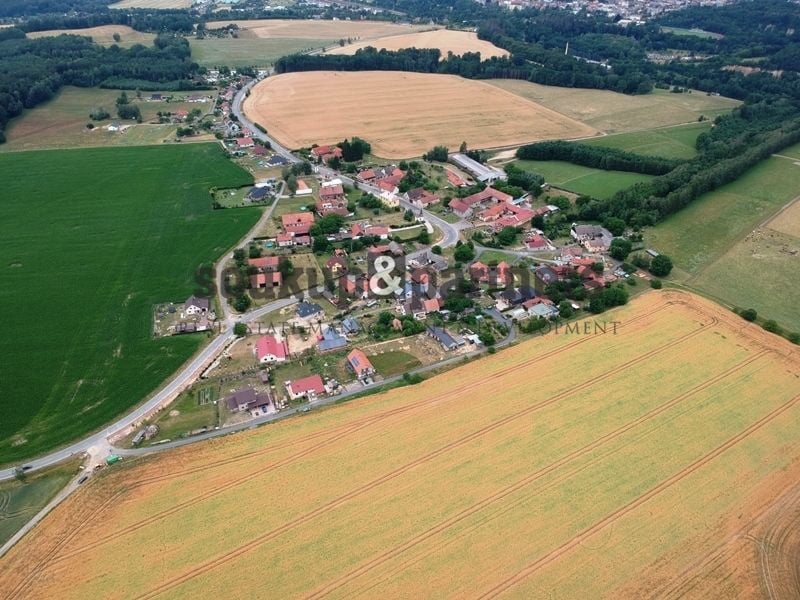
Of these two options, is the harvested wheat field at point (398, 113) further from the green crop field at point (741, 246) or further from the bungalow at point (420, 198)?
the green crop field at point (741, 246)

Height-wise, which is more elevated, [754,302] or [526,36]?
[526,36]

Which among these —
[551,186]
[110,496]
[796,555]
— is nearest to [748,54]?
[551,186]

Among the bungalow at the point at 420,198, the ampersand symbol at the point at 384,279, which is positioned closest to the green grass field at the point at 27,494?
the ampersand symbol at the point at 384,279

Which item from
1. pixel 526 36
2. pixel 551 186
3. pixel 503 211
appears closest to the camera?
pixel 503 211

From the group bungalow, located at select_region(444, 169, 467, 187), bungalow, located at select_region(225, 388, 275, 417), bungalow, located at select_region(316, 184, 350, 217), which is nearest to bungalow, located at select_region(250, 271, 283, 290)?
bungalow, located at select_region(225, 388, 275, 417)

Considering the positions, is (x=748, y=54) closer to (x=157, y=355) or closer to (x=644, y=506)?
(x=644, y=506)
